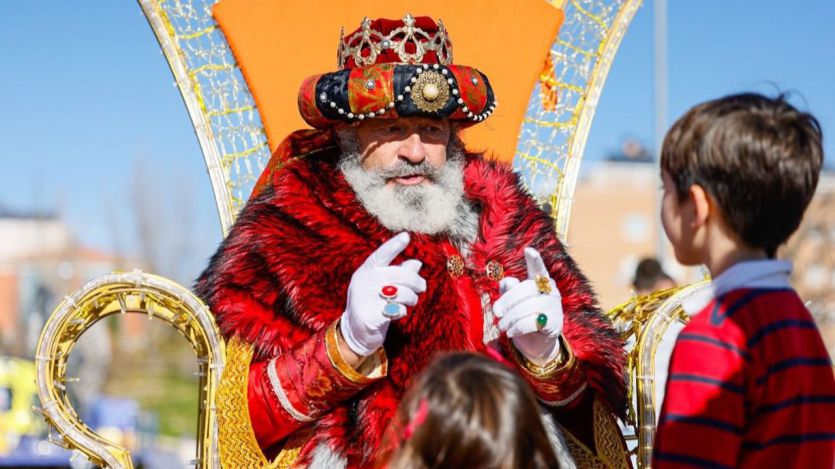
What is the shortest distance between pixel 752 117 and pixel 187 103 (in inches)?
78.8

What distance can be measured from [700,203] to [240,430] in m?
1.30

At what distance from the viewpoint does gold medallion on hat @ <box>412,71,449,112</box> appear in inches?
96.8

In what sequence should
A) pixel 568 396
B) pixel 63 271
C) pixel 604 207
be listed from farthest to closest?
1. pixel 604 207
2. pixel 63 271
3. pixel 568 396

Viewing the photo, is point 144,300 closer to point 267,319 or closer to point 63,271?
point 267,319

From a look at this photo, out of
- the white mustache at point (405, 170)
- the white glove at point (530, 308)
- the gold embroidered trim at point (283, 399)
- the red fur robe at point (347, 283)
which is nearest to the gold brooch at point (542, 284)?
the white glove at point (530, 308)

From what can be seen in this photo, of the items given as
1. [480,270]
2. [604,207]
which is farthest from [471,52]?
[604,207]

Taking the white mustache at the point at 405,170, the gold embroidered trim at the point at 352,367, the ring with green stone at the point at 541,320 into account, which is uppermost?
the white mustache at the point at 405,170

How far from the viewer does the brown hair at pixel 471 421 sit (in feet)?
4.81

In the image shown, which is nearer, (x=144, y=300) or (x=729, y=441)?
(x=729, y=441)

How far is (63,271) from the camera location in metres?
27.6

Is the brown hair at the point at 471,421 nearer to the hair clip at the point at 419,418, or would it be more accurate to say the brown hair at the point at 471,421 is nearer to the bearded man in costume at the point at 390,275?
the hair clip at the point at 419,418

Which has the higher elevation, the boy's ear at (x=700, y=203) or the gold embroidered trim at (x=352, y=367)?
the boy's ear at (x=700, y=203)

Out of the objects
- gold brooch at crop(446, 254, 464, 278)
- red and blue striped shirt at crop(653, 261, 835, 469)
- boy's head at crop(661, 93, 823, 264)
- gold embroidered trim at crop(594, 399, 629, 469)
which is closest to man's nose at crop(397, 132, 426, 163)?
gold brooch at crop(446, 254, 464, 278)

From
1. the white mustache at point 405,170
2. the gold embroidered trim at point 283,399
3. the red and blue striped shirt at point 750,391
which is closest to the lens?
the red and blue striped shirt at point 750,391
